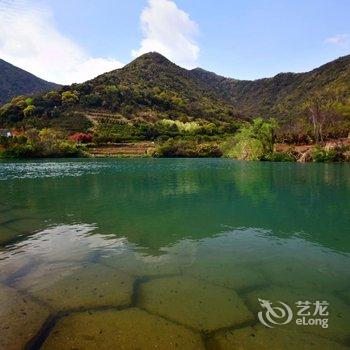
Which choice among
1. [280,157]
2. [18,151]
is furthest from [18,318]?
[18,151]

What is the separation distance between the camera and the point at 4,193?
2525 cm

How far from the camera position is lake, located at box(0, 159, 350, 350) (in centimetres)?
626

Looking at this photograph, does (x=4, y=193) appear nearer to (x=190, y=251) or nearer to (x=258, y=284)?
(x=190, y=251)

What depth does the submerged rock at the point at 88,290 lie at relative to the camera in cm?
749

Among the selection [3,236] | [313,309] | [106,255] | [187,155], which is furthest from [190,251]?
[187,155]

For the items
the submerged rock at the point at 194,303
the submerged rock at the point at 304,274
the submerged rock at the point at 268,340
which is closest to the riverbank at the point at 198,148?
the submerged rock at the point at 304,274

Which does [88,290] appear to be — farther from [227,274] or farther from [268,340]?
[268,340]

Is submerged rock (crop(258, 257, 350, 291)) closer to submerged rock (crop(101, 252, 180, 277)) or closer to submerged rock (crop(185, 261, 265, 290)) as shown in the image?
submerged rock (crop(185, 261, 265, 290))

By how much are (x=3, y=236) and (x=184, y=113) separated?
155917 millimetres

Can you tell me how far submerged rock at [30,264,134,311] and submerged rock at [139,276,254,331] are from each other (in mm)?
485

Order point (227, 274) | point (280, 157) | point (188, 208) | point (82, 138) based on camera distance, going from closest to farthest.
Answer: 1. point (227, 274)
2. point (188, 208)
3. point (280, 157)
4. point (82, 138)

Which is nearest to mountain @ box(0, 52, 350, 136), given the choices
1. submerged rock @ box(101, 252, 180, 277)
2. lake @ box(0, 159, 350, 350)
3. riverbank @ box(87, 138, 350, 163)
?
riverbank @ box(87, 138, 350, 163)

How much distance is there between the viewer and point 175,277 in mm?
8977

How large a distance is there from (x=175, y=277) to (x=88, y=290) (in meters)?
2.07
